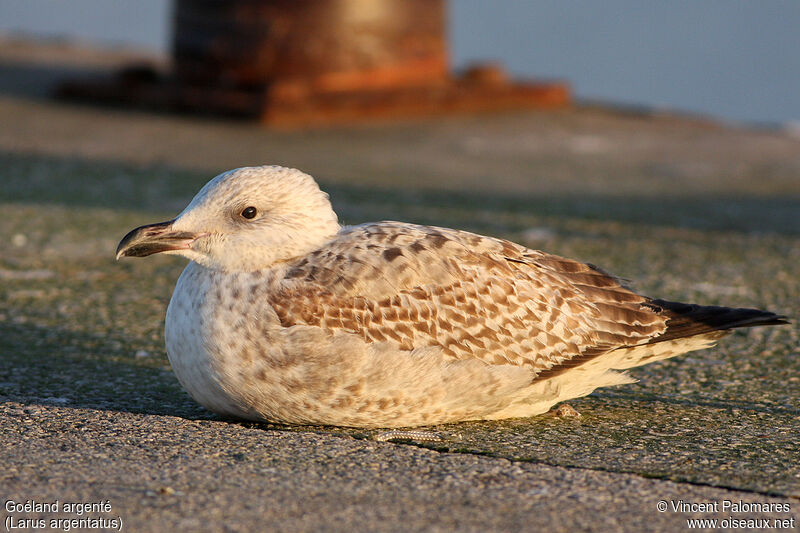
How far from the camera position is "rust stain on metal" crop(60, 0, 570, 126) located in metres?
9.90

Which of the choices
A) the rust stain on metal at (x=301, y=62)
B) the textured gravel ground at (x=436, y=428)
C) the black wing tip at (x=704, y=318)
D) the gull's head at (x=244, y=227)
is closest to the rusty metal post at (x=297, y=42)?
the rust stain on metal at (x=301, y=62)

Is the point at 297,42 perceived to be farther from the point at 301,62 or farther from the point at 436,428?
the point at 436,428

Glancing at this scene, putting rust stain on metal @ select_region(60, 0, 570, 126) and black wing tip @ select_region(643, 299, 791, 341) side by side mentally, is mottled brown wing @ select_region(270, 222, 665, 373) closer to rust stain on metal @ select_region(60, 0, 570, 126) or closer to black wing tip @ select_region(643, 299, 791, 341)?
black wing tip @ select_region(643, 299, 791, 341)

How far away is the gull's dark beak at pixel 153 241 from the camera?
4031 millimetres

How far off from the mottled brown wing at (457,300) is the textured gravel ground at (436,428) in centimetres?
32

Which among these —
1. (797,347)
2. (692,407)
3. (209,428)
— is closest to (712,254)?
(797,347)

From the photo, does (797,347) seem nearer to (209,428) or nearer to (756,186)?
(209,428)

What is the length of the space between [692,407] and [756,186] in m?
5.33

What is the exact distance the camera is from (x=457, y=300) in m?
3.97

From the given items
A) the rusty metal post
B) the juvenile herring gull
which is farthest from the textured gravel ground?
the rusty metal post

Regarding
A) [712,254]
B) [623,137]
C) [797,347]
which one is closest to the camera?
[797,347]

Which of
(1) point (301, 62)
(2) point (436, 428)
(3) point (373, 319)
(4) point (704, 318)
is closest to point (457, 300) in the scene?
(3) point (373, 319)

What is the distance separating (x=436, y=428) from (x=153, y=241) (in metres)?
1.23

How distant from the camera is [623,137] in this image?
10.6m
